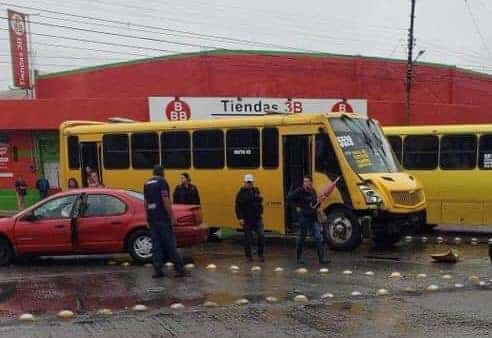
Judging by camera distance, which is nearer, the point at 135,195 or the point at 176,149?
the point at 135,195

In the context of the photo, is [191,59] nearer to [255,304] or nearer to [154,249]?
[154,249]

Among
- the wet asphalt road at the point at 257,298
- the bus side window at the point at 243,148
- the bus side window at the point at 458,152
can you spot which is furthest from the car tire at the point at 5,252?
the bus side window at the point at 458,152

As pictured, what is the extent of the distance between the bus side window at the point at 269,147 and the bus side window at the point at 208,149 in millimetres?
1164

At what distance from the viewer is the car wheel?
38.2 ft

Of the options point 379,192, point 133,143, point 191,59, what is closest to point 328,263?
point 379,192

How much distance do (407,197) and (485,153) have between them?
11.2 ft

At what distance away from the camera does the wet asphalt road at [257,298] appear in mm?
6832

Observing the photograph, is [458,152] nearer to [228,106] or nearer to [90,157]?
[90,157]

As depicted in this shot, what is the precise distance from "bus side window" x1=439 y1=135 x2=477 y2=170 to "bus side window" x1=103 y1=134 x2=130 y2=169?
308 inches

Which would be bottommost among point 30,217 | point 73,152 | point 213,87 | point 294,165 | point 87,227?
point 87,227

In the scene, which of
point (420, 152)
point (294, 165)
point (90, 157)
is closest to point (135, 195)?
point (294, 165)

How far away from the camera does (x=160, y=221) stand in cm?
1006

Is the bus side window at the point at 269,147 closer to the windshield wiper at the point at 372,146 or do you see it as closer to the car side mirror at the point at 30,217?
the windshield wiper at the point at 372,146

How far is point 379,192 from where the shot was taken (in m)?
12.8
